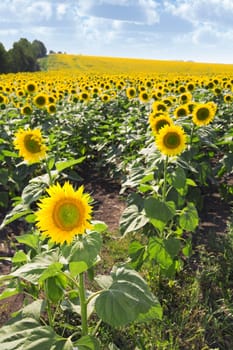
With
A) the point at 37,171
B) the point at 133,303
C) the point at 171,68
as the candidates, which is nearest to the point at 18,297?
the point at 133,303

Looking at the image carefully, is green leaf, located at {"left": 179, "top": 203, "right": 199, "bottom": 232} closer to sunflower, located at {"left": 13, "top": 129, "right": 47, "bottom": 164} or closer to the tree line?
sunflower, located at {"left": 13, "top": 129, "right": 47, "bottom": 164}

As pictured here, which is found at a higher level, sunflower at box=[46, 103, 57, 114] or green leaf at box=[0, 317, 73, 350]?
sunflower at box=[46, 103, 57, 114]

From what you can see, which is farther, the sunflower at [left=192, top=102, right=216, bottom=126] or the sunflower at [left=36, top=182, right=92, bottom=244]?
the sunflower at [left=192, top=102, right=216, bottom=126]

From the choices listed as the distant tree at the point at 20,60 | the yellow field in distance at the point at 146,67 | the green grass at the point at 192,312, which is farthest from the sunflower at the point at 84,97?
the distant tree at the point at 20,60

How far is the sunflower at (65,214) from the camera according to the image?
5.80 ft

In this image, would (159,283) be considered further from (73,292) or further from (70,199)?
(70,199)

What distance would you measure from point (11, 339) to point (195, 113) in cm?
310

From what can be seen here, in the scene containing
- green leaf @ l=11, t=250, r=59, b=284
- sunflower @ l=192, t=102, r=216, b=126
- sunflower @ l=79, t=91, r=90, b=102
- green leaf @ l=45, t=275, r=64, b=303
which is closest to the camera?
green leaf @ l=11, t=250, r=59, b=284

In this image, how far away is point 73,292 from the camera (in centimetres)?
261

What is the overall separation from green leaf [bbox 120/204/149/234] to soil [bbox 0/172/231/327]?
1.07 meters

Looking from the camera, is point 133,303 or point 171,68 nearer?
point 133,303

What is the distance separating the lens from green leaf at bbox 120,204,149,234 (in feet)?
10.1

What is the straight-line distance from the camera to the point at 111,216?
16.9ft

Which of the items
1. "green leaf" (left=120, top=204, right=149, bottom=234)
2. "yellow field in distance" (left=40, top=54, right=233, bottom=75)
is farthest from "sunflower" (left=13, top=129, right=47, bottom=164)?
"yellow field in distance" (left=40, top=54, right=233, bottom=75)
